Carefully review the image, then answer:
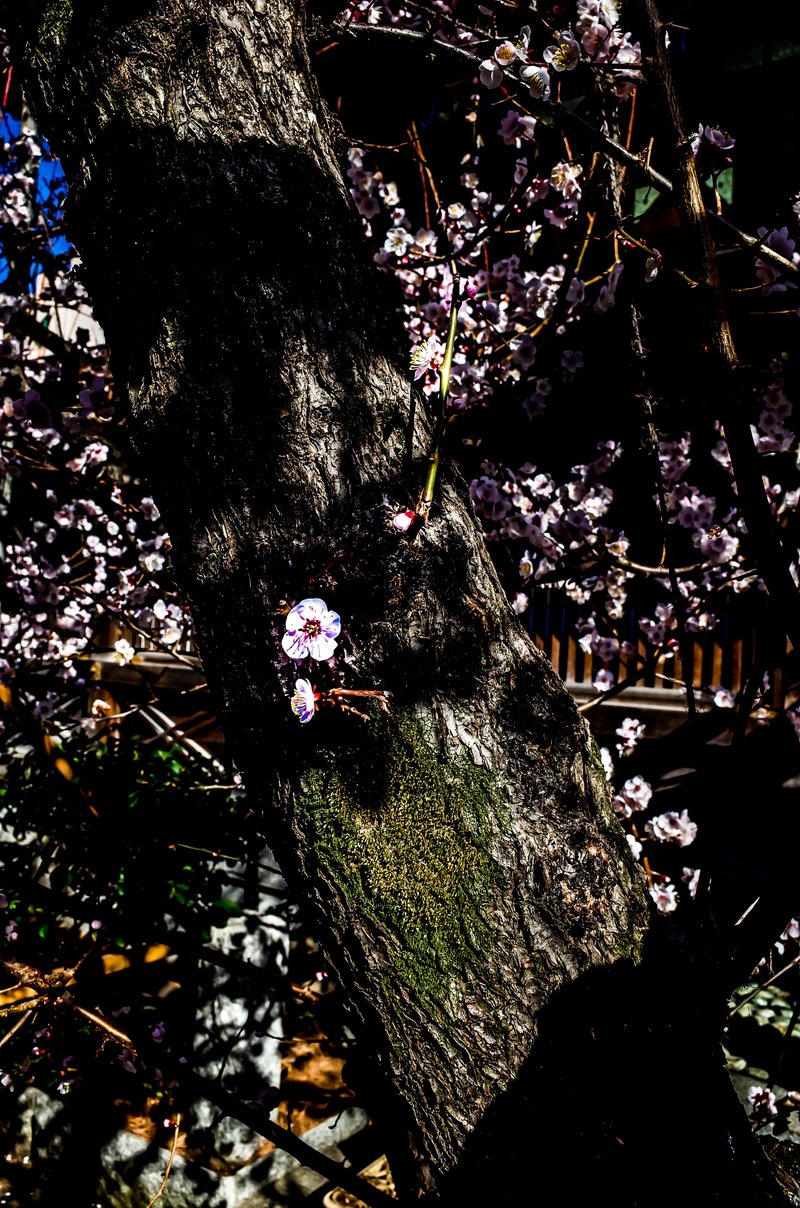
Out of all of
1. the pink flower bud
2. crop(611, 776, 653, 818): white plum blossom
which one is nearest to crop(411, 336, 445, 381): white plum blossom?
the pink flower bud

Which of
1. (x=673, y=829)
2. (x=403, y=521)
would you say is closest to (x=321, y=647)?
(x=403, y=521)

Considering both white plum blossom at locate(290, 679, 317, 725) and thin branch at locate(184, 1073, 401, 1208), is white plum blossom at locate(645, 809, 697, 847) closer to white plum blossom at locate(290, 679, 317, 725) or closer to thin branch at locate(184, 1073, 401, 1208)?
thin branch at locate(184, 1073, 401, 1208)

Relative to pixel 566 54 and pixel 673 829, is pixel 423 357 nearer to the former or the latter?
pixel 566 54

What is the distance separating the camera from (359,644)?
3.32 feet

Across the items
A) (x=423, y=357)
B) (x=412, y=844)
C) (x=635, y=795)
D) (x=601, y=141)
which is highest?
(x=601, y=141)

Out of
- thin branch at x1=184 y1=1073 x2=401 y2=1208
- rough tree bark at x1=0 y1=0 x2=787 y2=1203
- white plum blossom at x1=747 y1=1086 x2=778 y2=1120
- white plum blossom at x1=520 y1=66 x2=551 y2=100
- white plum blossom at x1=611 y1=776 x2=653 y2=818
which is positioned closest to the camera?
rough tree bark at x1=0 y1=0 x2=787 y2=1203

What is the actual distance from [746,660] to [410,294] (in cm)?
300

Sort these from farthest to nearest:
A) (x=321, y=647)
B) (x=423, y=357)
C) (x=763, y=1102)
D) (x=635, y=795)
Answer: (x=635, y=795), (x=763, y=1102), (x=423, y=357), (x=321, y=647)

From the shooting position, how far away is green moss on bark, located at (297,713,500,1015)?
96 cm

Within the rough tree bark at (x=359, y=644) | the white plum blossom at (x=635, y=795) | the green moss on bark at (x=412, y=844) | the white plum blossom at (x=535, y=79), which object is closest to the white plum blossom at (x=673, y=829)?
the white plum blossom at (x=635, y=795)

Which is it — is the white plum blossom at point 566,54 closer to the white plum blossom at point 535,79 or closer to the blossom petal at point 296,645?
the white plum blossom at point 535,79

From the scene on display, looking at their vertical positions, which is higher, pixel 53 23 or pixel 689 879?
pixel 53 23

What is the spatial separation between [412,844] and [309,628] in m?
0.33

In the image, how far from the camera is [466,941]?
955 mm
